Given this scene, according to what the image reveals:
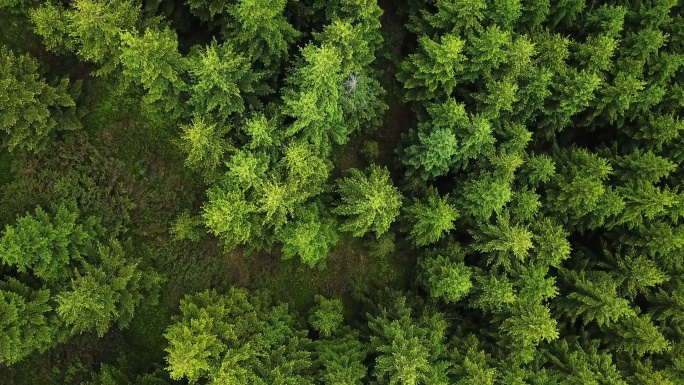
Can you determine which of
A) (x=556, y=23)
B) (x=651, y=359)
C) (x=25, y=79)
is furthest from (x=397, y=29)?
(x=651, y=359)

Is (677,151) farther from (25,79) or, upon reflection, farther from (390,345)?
(25,79)

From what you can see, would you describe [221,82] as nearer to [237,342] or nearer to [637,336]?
[237,342]

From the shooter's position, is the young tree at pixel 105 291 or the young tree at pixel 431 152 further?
the young tree at pixel 431 152

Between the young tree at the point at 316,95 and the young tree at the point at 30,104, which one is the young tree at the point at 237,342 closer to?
the young tree at the point at 316,95

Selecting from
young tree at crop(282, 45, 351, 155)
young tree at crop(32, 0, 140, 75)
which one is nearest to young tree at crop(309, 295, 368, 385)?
young tree at crop(282, 45, 351, 155)

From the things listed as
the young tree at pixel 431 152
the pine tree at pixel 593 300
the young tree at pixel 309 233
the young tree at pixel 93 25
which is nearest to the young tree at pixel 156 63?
the young tree at pixel 93 25

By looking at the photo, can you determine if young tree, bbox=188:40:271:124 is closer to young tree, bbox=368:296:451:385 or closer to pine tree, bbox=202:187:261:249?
pine tree, bbox=202:187:261:249
